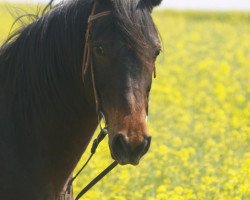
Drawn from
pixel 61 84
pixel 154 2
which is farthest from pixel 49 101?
pixel 154 2

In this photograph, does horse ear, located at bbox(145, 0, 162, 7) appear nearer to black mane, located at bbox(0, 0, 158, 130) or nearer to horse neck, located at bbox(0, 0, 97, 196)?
black mane, located at bbox(0, 0, 158, 130)

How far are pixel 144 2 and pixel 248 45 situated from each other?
72.0 feet

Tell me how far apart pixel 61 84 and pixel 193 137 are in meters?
6.79

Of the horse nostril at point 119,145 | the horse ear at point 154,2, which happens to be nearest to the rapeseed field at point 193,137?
the horse ear at point 154,2

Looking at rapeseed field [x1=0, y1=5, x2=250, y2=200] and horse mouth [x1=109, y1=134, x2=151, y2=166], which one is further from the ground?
horse mouth [x1=109, y1=134, x2=151, y2=166]

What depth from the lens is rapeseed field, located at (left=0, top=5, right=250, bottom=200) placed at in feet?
23.0

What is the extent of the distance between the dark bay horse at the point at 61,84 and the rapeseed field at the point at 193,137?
2.27 ft

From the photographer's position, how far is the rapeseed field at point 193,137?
23.0ft

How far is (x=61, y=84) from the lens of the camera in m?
4.17

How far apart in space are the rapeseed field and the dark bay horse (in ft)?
2.27

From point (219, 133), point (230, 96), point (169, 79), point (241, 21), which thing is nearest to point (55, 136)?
point (219, 133)

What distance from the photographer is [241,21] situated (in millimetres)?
43500

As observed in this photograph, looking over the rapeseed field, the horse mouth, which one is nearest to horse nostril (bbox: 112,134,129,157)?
the horse mouth

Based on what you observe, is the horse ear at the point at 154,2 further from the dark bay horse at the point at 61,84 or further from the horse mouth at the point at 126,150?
the horse mouth at the point at 126,150
